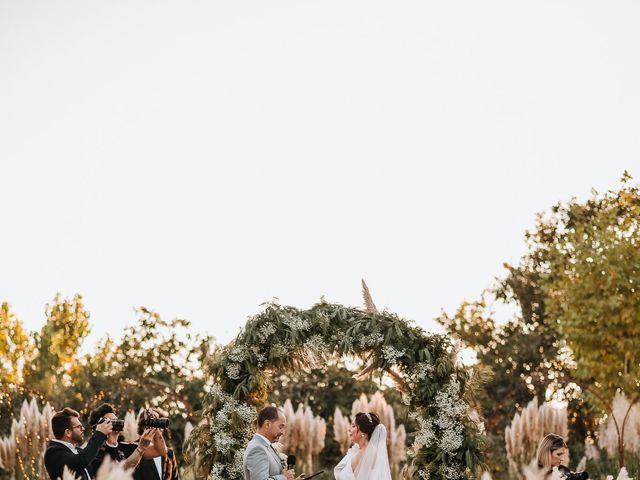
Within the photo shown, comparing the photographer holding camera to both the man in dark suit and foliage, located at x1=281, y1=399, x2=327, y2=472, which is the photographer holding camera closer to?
the man in dark suit

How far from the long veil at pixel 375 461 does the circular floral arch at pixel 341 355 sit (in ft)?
0.80

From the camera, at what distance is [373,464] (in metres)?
9.44

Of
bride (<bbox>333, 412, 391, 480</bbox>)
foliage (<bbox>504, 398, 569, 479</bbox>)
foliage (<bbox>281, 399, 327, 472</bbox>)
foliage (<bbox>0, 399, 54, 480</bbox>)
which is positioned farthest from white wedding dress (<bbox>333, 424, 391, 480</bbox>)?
foliage (<bbox>0, 399, 54, 480</bbox>)

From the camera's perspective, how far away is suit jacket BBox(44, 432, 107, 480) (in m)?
7.77

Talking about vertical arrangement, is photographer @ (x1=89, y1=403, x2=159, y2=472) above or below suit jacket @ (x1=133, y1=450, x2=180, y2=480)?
above

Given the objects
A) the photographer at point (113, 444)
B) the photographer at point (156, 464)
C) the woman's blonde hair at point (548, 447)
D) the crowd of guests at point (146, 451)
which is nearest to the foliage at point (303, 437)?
the crowd of guests at point (146, 451)

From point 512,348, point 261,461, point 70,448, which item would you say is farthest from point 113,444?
point 512,348

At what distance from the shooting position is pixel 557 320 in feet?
64.8

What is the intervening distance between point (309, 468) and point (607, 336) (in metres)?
6.96

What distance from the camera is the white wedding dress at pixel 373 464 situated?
9398mm

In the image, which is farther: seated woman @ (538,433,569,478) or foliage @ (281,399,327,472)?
foliage @ (281,399,327,472)

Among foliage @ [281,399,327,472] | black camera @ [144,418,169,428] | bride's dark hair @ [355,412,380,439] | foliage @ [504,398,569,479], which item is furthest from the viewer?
foliage @ [281,399,327,472]

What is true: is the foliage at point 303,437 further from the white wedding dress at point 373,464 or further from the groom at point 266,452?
the groom at point 266,452

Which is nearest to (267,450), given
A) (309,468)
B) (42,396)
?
(309,468)
